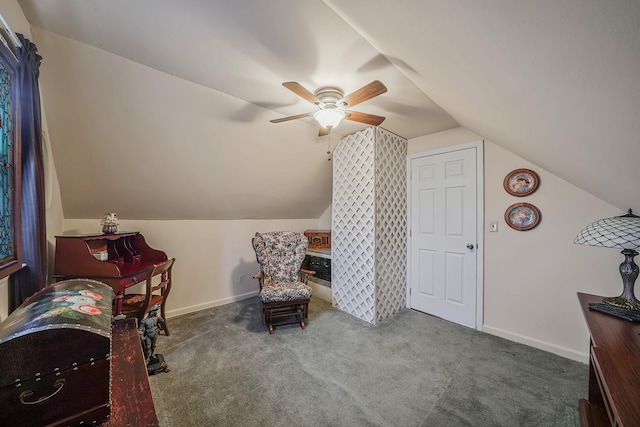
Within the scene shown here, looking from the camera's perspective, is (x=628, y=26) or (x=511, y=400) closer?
(x=628, y=26)

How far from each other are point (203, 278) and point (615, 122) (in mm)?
3863

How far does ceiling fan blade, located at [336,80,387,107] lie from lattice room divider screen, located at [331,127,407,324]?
1231 millimetres

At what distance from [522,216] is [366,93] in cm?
215

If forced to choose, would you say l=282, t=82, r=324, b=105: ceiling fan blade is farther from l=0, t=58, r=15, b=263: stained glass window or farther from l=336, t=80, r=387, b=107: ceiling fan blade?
l=0, t=58, r=15, b=263: stained glass window

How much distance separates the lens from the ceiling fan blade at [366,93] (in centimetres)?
157

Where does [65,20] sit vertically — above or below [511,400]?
above

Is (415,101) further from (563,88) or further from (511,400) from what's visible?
(511,400)

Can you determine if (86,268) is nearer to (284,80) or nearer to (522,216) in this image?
(284,80)

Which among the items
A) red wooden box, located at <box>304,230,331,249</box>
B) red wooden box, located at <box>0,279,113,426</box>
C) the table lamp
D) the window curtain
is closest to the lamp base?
the table lamp

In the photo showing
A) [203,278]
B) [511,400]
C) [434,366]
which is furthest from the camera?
[203,278]

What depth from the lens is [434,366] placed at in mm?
2133

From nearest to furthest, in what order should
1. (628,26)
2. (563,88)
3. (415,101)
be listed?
(628,26) → (563,88) → (415,101)

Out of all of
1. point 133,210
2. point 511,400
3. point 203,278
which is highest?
point 133,210

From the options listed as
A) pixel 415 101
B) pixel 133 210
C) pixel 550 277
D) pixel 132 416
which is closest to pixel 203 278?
pixel 133 210
